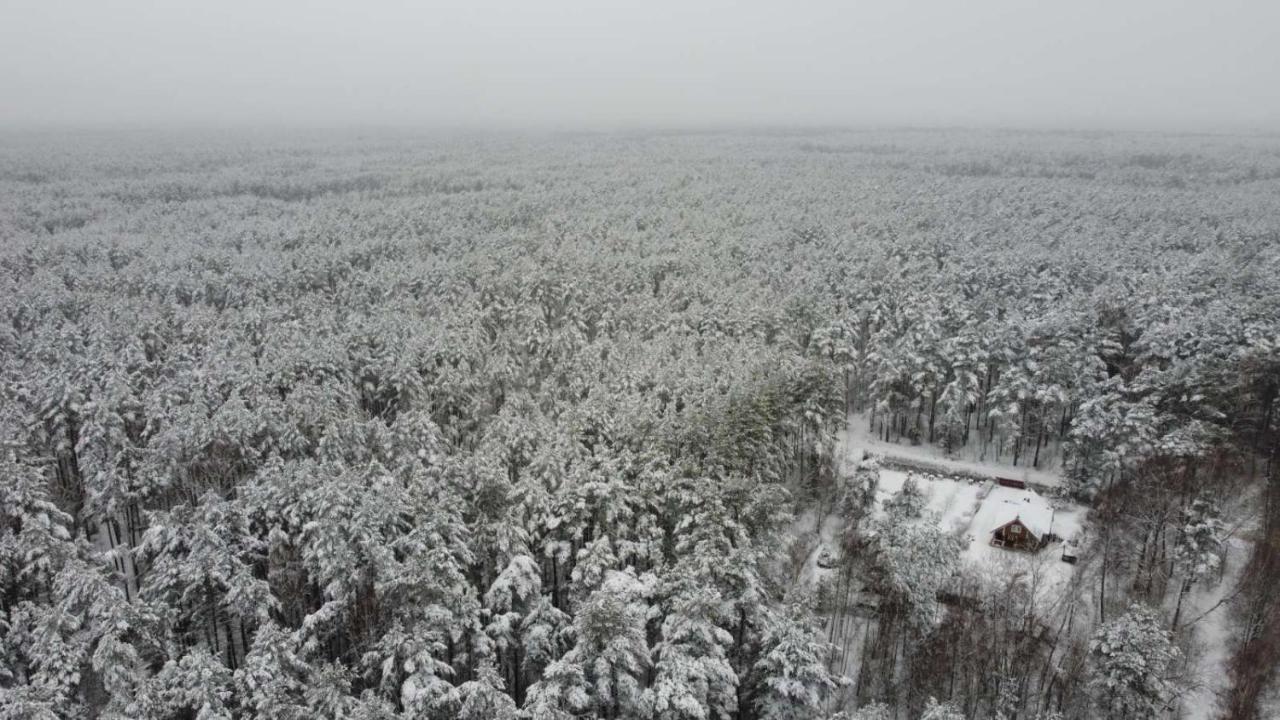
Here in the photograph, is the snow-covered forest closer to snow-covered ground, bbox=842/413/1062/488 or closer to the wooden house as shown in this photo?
snow-covered ground, bbox=842/413/1062/488

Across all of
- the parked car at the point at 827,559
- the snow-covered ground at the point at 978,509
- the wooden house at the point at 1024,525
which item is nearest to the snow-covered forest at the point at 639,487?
the parked car at the point at 827,559

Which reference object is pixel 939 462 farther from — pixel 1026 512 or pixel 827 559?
pixel 827 559

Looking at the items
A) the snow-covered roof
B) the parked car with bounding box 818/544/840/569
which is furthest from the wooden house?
the parked car with bounding box 818/544/840/569

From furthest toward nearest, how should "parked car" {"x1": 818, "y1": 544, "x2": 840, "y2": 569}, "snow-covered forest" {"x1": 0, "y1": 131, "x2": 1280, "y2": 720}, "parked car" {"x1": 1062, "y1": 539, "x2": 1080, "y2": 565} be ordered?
"parked car" {"x1": 1062, "y1": 539, "x2": 1080, "y2": 565}
"parked car" {"x1": 818, "y1": 544, "x2": 840, "y2": 569}
"snow-covered forest" {"x1": 0, "y1": 131, "x2": 1280, "y2": 720}

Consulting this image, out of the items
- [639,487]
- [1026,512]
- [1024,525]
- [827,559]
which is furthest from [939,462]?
[639,487]

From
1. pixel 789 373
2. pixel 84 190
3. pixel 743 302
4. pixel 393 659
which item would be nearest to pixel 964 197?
pixel 743 302

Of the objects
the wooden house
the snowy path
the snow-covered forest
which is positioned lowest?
the snowy path

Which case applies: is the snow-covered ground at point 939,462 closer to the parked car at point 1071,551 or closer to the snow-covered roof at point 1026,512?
the snow-covered roof at point 1026,512
